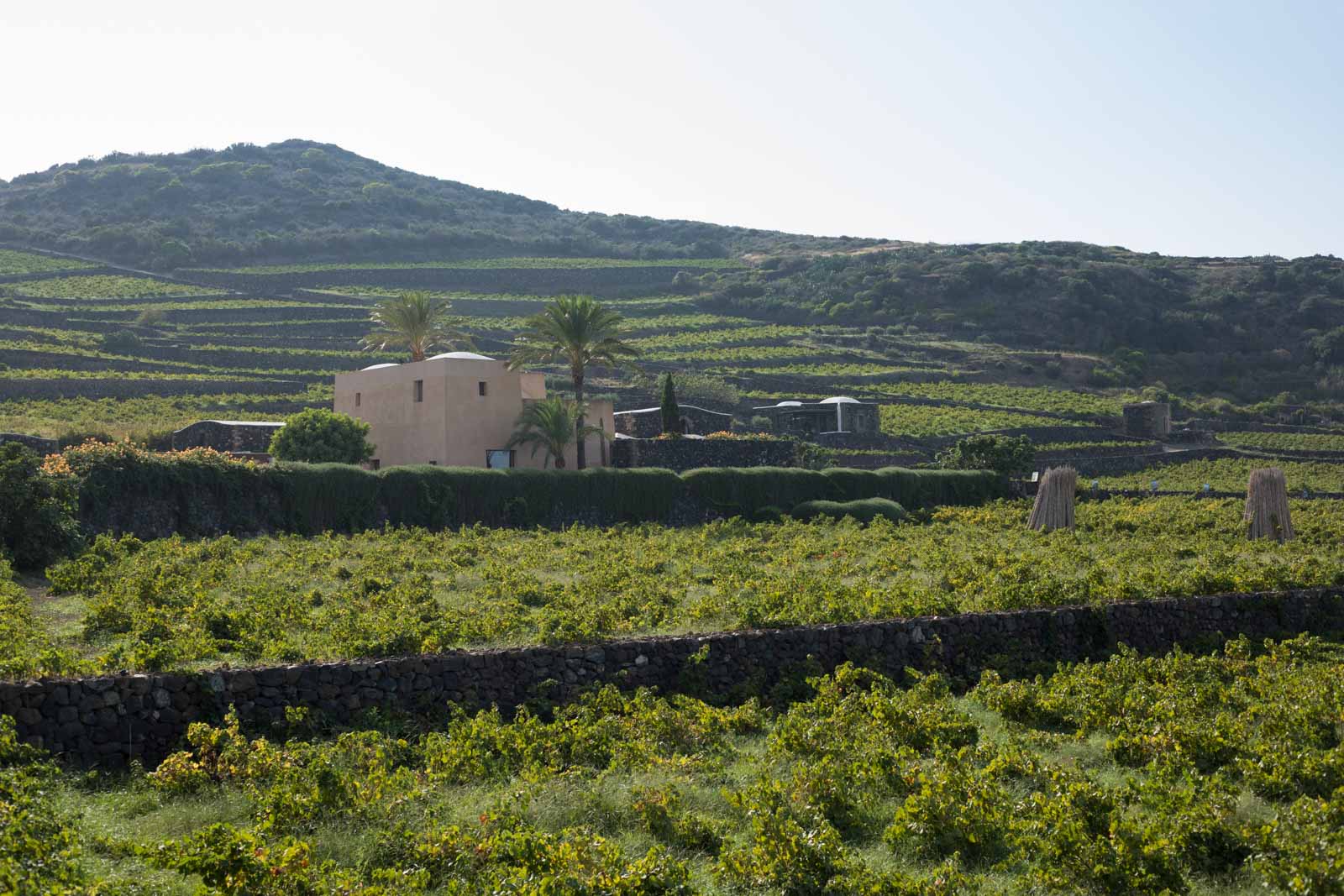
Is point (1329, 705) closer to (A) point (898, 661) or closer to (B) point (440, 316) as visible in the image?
(A) point (898, 661)

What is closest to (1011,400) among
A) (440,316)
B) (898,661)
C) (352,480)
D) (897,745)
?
(440,316)

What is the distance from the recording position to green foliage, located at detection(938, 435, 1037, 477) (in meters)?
44.6

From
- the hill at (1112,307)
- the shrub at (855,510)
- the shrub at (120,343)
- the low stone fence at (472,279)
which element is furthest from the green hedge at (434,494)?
the low stone fence at (472,279)

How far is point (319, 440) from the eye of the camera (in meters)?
33.8

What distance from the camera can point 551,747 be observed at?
11344mm

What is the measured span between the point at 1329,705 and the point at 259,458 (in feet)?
97.8

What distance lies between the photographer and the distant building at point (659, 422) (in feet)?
152

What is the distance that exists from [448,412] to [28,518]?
Result: 16800 mm

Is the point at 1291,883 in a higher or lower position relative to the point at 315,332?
lower

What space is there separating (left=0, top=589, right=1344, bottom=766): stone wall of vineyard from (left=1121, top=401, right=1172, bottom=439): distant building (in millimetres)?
43541

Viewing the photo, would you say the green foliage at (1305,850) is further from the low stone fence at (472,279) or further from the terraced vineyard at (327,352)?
the low stone fence at (472,279)

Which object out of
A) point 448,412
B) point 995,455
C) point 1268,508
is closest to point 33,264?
point 448,412

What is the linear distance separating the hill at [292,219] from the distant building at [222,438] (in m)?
70.6

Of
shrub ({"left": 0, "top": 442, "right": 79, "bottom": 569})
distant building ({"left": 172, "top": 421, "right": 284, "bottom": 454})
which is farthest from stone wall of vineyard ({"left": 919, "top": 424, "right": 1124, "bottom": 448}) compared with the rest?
shrub ({"left": 0, "top": 442, "right": 79, "bottom": 569})
